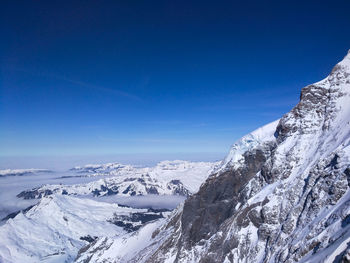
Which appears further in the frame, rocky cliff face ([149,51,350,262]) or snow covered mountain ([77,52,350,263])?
rocky cliff face ([149,51,350,262])

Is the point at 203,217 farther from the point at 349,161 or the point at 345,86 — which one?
the point at 345,86

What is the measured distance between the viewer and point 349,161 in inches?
1831

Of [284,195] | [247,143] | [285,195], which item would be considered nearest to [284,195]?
[284,195]

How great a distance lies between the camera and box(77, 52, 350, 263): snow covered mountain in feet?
143

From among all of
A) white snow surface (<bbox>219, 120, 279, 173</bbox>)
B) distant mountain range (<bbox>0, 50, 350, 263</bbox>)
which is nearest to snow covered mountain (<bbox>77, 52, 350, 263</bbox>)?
distant mountain range (<bbox>0, 50, 350, 263</bbox>)

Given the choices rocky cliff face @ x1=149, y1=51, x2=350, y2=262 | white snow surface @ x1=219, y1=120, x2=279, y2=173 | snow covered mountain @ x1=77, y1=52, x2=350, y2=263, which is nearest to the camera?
snow covered mountain @ x1=77, y1=52, x2=350, y2=263

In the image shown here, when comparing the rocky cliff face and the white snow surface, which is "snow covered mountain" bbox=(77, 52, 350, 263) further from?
the white snow surface

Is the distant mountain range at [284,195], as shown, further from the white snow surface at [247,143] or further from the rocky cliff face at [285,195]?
the white snow surface at [247,143]

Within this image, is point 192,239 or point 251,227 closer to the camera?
point 251,227

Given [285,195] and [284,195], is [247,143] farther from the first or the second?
[285,195]

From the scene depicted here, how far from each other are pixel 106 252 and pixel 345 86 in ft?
533

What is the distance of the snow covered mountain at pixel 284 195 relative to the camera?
143 feet

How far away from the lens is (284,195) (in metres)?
60.1

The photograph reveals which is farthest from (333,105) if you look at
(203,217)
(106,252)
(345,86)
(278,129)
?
(106,252)
